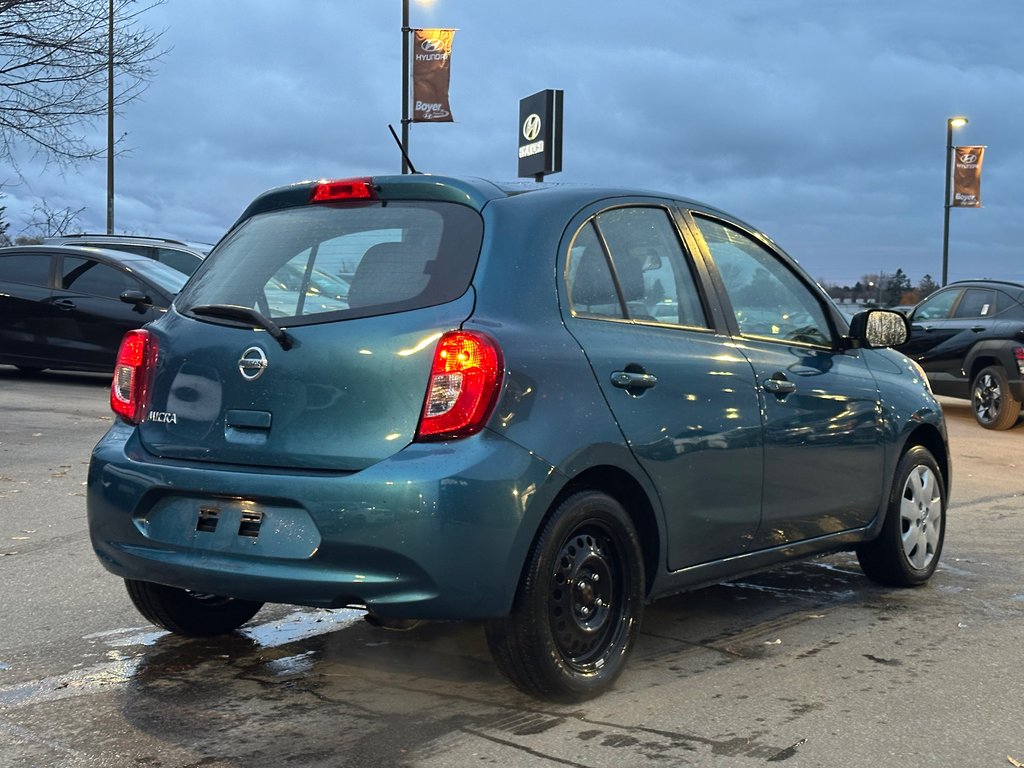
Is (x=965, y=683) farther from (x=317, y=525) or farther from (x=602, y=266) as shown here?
(x=317, y=525)

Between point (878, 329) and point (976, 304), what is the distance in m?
11.2

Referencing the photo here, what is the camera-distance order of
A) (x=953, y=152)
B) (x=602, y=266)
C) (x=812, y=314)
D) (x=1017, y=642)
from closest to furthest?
(x=602, y=266) < (x=1017, y=642) < (x=812, y=314) < (x=953, y=152)

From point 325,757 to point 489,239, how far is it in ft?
5.53

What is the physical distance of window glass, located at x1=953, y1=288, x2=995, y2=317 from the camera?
16.3 meters

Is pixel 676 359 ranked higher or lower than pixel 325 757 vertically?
higher

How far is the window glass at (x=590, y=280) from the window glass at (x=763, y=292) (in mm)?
776

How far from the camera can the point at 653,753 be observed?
13.1ft

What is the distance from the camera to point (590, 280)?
468 cm

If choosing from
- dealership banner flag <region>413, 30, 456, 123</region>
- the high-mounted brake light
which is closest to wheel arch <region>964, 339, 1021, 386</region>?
dealership banner flag <region>413, 30, 456, 123</region>

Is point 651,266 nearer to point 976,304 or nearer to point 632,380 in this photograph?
point 632,380

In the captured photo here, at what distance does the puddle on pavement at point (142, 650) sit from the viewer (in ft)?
14.9

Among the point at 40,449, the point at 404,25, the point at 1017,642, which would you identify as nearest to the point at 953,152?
the point at 404,25

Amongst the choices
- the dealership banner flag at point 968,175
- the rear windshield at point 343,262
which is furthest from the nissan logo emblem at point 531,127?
the dealership banner flag at point 968,175

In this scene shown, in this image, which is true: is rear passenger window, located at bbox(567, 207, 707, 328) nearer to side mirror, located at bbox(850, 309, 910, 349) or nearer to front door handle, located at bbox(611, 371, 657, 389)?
front door handle, located at bbox(611, 371, 657, 389)
